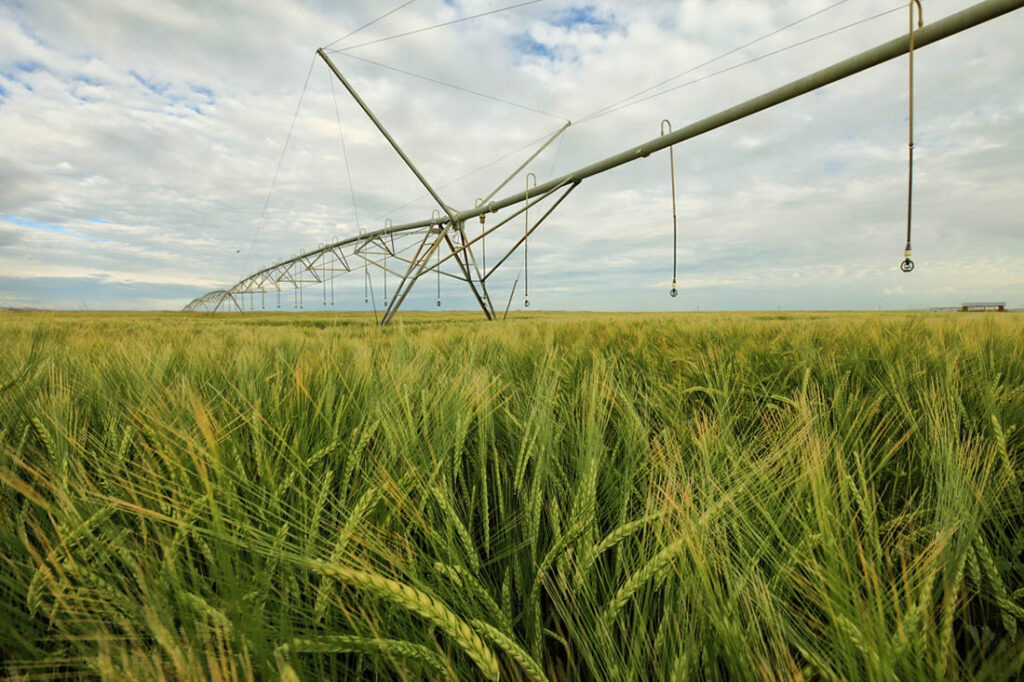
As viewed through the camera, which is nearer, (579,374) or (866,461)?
(866,461)

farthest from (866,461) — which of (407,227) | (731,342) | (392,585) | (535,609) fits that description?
(407,227)

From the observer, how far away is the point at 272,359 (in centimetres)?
174

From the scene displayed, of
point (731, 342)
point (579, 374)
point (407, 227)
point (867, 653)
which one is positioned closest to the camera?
point (867, 653)

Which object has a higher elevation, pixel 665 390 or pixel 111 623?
pixel 665 390

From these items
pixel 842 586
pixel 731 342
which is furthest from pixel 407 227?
pixel 842 586

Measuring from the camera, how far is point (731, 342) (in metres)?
2.51

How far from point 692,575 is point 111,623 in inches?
22.7

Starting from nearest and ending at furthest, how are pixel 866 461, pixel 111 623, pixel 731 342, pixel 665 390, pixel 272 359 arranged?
pixel 111 623, pixel 866 461, pixel 665 390, pixel 272 359, pixel 731 342

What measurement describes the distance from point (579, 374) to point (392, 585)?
1.28m

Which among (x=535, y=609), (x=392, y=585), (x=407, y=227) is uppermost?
(x=407, y=227)

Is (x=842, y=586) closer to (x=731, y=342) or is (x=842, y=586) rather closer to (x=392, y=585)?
(x=392, y=585)

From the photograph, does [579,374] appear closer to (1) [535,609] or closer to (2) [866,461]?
(2) [866,461]

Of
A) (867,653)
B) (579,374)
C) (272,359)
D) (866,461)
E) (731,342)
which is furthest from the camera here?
(731,342)

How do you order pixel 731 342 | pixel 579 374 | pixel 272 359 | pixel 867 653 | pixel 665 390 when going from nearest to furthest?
1. pixel 867 653
2. pixel 665 390
3. pixel 579 374
4. pixel 272 359
5. pixel 731 342
